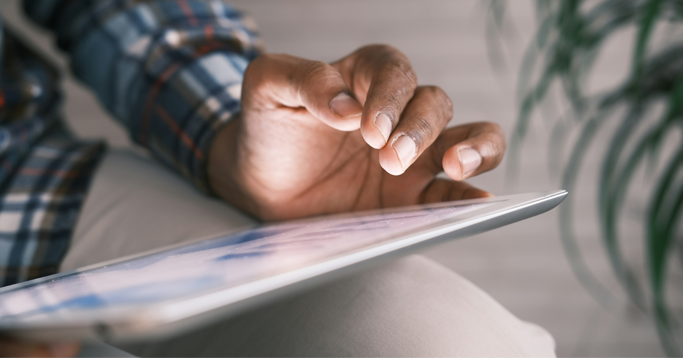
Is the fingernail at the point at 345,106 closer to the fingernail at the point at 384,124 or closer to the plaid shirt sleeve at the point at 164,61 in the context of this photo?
the fingernail at the point at 384,124

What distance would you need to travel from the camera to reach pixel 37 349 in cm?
20

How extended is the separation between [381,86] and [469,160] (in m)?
0.08

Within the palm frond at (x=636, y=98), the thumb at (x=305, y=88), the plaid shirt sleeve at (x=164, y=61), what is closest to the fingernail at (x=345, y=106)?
the thumb at (x=305, y=88)

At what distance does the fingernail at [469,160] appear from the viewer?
312mm

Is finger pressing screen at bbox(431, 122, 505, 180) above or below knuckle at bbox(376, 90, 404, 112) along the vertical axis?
below

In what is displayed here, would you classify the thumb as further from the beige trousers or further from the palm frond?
the palm frond

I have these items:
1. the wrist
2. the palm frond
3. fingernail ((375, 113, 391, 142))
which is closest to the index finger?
fingernail ((375, 113, 391, 142))

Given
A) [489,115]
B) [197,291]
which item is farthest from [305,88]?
[489,115]

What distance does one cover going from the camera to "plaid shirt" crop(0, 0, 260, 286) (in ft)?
1.43

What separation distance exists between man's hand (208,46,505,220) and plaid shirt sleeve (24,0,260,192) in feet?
0.16

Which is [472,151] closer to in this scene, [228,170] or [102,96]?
[228,170]

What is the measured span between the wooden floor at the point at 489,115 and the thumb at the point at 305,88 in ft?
2.40

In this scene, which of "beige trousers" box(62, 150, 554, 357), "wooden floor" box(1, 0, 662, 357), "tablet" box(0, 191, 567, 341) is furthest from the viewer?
"wooden floor" box(1, 0, 662, 357)

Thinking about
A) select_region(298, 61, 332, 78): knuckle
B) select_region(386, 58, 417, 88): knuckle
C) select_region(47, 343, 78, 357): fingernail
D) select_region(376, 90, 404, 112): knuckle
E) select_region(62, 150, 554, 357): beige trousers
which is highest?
select_region(298, 61, 332, 78): knuckle
